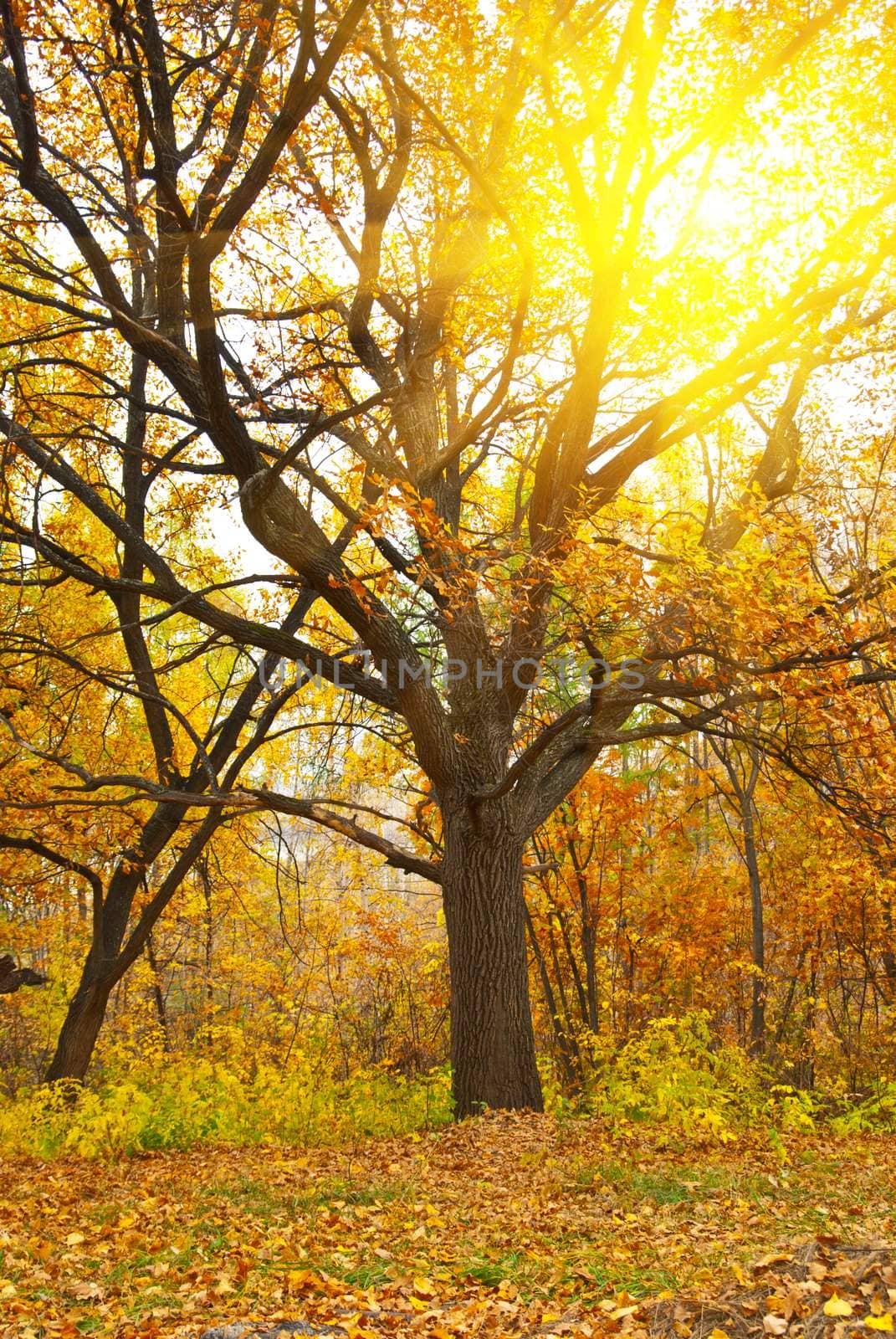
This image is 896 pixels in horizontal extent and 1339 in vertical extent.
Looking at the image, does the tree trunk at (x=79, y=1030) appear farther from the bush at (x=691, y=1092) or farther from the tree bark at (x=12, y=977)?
the bush at (x=691, y=1092)

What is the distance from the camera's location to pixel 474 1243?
431 centimetres

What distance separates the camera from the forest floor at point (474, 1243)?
10.6 ft

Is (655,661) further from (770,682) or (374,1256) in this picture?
(374,1256)

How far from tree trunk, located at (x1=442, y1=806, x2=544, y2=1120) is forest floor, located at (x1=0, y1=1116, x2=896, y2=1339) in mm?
700

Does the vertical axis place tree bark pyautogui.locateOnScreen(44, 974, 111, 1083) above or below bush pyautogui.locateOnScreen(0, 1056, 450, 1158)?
above

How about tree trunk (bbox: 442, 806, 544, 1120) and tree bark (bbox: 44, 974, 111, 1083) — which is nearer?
tree trunk (bbox: 442, 806, 544, 1120)

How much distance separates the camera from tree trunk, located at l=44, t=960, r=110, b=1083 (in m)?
10.6

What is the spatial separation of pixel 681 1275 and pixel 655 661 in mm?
4595

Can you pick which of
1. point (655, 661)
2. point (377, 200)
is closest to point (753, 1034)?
point (655, 661)

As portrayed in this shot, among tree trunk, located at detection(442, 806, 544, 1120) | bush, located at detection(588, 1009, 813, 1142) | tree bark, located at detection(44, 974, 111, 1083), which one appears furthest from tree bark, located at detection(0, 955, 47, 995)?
bush, located at detection(588, 1009, 813, 1142)

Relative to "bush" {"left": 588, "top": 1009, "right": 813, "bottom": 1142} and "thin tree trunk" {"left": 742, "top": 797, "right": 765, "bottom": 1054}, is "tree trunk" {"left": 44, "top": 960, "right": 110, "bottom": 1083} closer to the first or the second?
"bush" {"left": 588, "top": 1009, "right": 813, "bottom": 1142}

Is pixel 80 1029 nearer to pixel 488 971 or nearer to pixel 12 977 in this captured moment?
pixel 12 977

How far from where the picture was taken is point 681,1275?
349 cm

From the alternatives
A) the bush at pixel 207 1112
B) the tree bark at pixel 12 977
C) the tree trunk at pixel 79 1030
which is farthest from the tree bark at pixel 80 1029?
the tree bark at pixel 12 977
